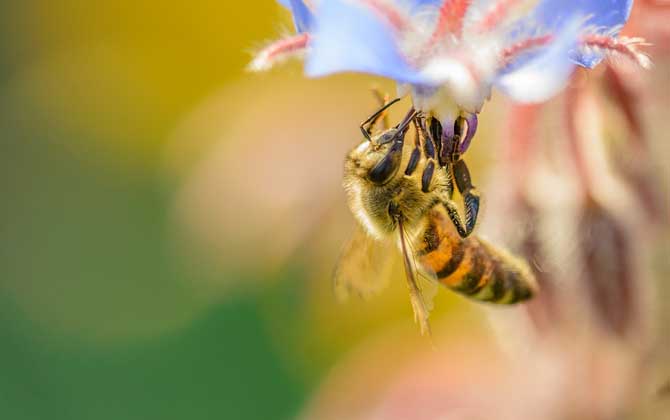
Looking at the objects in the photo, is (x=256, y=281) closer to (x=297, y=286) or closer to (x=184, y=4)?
(x=297, y=286)

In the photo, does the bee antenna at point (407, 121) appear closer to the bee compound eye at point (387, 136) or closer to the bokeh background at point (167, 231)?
the bee compound eye at point (387, 136)

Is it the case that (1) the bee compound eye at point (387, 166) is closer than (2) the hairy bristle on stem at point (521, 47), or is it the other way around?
(2) the hairy bristle on stem at point (521, 47)

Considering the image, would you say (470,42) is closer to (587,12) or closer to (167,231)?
(587,12)

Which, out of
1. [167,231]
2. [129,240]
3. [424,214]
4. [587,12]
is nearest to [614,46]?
[587,12]

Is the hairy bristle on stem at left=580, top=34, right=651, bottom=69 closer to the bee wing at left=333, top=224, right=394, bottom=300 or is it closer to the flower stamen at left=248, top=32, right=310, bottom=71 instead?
the flower stamen at left=248, top=32, right=310, bottom=71

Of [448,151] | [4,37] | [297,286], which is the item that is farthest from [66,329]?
[448,151]

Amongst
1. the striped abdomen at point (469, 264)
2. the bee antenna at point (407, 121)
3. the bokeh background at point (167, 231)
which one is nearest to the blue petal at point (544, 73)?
the bee antenna at point (407, 121)

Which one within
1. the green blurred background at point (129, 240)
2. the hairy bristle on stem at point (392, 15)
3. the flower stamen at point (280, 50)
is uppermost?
the flower stamen at point (280, 50)
